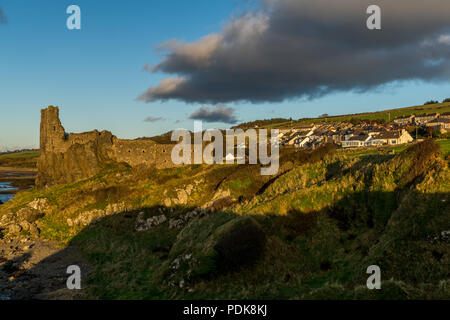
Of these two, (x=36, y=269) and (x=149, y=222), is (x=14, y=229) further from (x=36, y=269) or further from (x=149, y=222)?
(x=149, y=222)

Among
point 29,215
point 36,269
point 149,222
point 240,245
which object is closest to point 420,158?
point 240,245

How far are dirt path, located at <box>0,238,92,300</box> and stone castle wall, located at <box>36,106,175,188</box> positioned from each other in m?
Answer: 20.4

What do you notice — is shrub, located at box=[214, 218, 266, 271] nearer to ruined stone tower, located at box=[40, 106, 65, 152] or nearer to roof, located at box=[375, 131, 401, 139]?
ruined stone tower, located at box=[40, 106, 65, 152]

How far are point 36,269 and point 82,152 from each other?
3337 centimetres

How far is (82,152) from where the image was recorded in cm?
5478

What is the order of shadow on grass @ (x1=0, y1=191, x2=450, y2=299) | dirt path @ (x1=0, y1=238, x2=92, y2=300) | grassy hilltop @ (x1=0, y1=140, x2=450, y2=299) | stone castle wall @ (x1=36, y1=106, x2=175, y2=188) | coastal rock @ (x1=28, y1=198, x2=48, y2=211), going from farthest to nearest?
stone castle wall @ (x1=36, y1=106, x2=175, y2=188) → coastal rock @ (x1=28, y1=198, x2=48, y2=211) → dirt path @ (x1=0, y1=238, x2=92, y2=300) → shadow on grass @ (x1=0, y1=191, x2=450, y2=299) → grassy hilltop @ (x1=0, y1=140, x2=450, y2=299)

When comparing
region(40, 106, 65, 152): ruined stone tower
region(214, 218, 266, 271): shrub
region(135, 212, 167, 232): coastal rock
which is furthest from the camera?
region(40, 106, 65, 152): ruined stone tower

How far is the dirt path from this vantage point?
1967 centimetres

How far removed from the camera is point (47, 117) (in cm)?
5997

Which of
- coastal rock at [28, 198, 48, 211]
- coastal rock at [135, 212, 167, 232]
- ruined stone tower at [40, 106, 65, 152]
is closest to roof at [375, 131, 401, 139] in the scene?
coastal rock at [135, 212, 167, 232]

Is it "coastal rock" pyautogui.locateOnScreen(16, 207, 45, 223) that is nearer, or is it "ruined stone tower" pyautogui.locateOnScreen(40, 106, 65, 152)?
"coastal rock" pyautogui.locateOnScreen(16, 207, 45, 223)

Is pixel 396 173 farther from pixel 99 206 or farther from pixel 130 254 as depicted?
pixel 99 206

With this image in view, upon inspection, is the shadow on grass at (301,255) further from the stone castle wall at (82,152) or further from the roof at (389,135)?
the roof at (389,135)

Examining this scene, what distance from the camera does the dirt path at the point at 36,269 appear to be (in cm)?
1967
